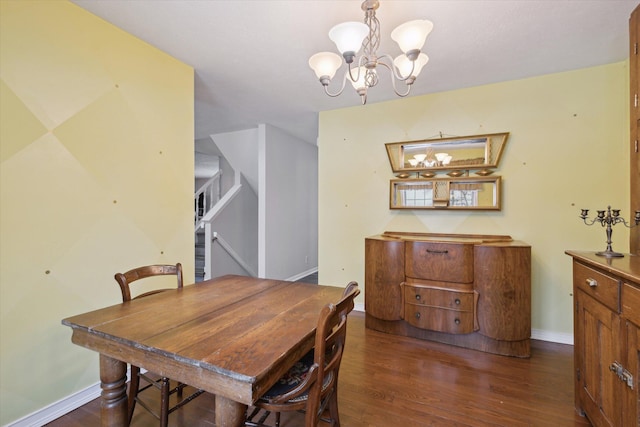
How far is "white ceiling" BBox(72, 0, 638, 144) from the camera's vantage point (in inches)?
70.3

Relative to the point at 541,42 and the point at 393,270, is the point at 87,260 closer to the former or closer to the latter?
the point at 393,270

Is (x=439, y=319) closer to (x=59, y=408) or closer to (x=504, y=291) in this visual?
(x=504, y=291)

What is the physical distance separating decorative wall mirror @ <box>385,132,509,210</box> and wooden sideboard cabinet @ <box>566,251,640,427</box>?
1.33 m

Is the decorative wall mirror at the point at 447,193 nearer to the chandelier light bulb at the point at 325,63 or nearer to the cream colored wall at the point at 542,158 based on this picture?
the cream colored wall at the point at 542,158

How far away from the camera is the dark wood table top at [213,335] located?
91cm

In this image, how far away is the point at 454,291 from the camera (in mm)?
2520

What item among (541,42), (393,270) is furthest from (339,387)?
(541,42)

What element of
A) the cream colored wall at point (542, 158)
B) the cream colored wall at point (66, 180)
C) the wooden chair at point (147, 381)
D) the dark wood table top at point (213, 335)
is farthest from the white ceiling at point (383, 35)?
the dark wood table top at point (213, 335)

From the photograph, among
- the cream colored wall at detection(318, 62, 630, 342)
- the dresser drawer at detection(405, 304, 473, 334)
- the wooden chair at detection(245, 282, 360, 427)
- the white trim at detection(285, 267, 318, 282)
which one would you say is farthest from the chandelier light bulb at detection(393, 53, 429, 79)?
the white trim at detection(285, 267, 318, 282)

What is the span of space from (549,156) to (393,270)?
73.1 inches

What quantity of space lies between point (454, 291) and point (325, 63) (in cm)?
215

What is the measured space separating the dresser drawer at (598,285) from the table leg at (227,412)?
167cm

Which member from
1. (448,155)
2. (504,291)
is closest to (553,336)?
(504,291)

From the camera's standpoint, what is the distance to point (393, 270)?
2.78 metres
